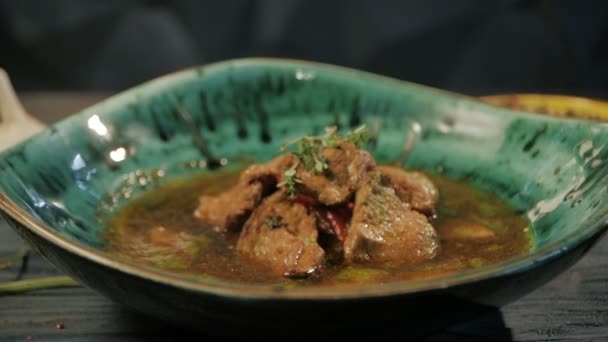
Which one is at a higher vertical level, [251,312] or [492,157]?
[492,157]

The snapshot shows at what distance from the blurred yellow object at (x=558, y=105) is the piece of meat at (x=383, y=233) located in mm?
998

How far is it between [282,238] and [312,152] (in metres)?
0.25

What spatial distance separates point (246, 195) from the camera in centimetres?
204

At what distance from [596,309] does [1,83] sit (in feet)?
6.87

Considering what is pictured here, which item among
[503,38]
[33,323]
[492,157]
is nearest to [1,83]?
[33,323]

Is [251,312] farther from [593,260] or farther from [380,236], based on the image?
[593,260]

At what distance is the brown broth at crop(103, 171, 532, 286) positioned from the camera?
69.8 inches

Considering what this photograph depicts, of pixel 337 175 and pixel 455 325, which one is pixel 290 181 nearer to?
pixel 337 175

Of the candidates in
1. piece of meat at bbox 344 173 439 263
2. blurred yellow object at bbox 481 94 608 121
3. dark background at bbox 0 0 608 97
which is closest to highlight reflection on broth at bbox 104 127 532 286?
piece of meat at bbox 344 173 439 263

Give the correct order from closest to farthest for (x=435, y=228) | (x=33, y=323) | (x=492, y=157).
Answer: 1. (x=33, y=323)
2. (x=435, y=228)
3. (x=492, y=157)

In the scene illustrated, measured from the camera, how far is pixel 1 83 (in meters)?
2.68

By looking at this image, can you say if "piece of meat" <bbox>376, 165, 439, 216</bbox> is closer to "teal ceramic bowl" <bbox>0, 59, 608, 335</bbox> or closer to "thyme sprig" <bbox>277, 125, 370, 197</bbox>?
"thyme sprig" <bbox>277, 125, 370, 197</bbox>

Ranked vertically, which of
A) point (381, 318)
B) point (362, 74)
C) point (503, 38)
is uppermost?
point (503, 38)

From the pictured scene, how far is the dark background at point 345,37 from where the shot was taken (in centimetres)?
490
